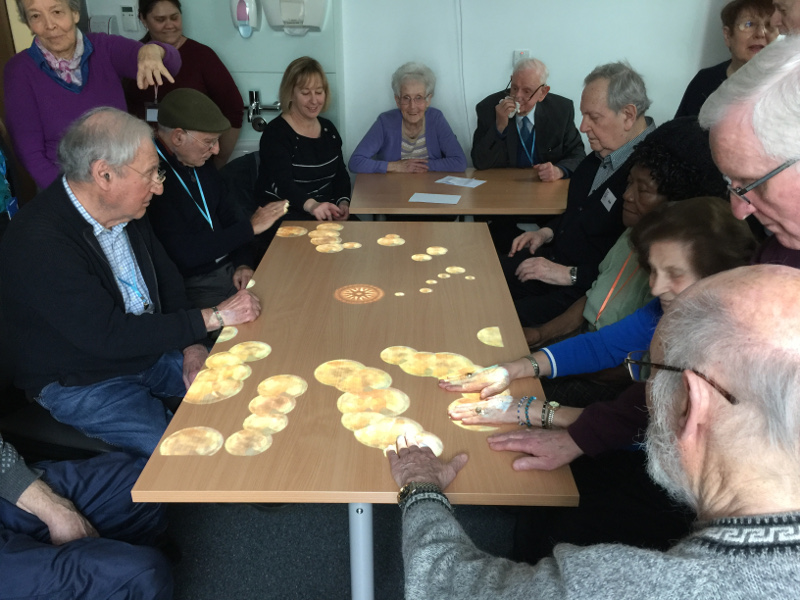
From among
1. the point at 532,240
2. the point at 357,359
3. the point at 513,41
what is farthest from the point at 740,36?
the point at 357,359

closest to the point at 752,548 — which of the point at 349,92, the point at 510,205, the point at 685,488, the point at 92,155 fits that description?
the point at 685,488

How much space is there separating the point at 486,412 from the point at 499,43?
3546 mm

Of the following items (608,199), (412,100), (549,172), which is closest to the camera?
(608,199)

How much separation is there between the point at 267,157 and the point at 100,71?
2.95 feet

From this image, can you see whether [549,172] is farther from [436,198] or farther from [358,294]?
[358,294]

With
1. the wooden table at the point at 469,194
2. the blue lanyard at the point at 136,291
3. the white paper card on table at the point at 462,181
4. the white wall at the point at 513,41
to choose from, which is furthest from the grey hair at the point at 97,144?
the white wall at the point at 513,41

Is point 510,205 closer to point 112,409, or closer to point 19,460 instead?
point 112,409

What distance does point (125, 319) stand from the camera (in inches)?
66.1

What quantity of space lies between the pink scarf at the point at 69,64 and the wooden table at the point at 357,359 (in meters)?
1.20

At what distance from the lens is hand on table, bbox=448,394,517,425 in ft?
4.23

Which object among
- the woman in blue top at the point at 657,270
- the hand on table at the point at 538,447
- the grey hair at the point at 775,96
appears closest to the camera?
the grey hair at the point at 775,96

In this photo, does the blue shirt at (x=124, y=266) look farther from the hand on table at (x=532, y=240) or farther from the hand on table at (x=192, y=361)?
the hand on table at (x=532, y=240)

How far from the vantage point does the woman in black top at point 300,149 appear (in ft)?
10.6

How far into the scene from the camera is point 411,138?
3703 mm
